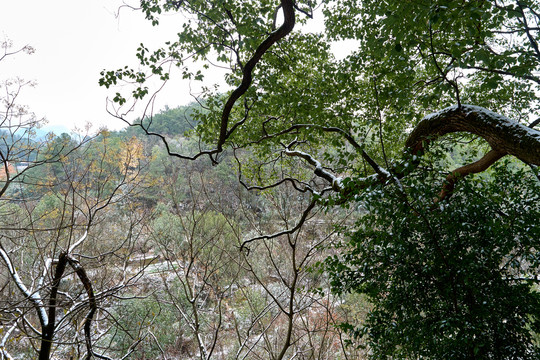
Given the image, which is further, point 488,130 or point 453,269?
point 488,130

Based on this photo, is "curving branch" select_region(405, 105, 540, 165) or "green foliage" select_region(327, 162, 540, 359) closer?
"green foliage" select_region(327, 162, 540, 359)

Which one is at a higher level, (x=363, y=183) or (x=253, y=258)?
(x=253, y=258)

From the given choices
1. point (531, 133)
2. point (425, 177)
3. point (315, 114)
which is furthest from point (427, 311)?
point (315, 114)

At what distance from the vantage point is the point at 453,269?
1.69 meters

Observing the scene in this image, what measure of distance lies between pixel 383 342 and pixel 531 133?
1524 millimetres

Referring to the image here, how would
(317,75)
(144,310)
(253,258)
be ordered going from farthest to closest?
(253,258), (144,310), (317,75)

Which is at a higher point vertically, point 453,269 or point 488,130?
point 488,130

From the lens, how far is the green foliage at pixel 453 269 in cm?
163

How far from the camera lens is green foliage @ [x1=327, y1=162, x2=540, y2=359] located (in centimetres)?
163

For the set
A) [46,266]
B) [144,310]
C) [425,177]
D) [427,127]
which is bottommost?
[46,266]

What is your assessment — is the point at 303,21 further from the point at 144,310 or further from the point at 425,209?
the point at 144,310

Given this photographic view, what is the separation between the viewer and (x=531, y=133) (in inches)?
70.3

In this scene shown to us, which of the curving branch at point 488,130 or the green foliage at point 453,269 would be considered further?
the curving branch at point 488,130

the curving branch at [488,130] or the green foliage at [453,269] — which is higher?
the curving branch at [488,130]
